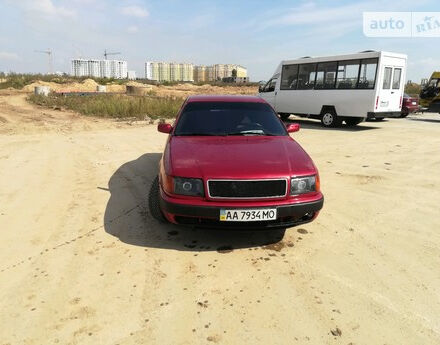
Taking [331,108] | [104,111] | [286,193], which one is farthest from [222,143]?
[104,111]

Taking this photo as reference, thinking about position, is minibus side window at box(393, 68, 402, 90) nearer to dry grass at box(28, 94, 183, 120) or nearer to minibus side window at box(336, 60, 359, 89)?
minibus side window at box(336, 60, 359, 89)

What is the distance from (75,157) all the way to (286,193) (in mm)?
6046

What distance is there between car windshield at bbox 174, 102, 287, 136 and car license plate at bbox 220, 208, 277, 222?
151 centimetres

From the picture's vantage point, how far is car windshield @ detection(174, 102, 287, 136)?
4.79 meters

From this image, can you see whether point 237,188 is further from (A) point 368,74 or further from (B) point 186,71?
(B) point 186,71

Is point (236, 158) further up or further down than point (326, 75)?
further down

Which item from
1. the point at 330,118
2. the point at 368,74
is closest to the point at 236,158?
the point at 368,74

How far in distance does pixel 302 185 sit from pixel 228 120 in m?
1.70

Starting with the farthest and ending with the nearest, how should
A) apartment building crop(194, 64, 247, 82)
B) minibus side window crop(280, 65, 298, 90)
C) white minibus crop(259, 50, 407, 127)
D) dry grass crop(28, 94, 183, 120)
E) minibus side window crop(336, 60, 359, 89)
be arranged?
apartment building crop(194, 64, 247, 82) < dry grass crop(28, 94, 183, 120) < minibus side window crop(280, 65, 298, 90) < minibus side window crop(336, 60, 359, 89) < white minibus crop(259, 50, 407, 127)

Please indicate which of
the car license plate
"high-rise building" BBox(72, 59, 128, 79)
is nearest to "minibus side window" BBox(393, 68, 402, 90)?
the car license plate

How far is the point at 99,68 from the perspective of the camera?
119500 millimetres

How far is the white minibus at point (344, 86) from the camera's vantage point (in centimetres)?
1335

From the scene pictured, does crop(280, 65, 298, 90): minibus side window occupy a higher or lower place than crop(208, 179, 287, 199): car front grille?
higher

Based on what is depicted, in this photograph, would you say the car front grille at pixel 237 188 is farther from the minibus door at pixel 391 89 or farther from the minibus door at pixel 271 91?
the minibus door at pixel 271 91
